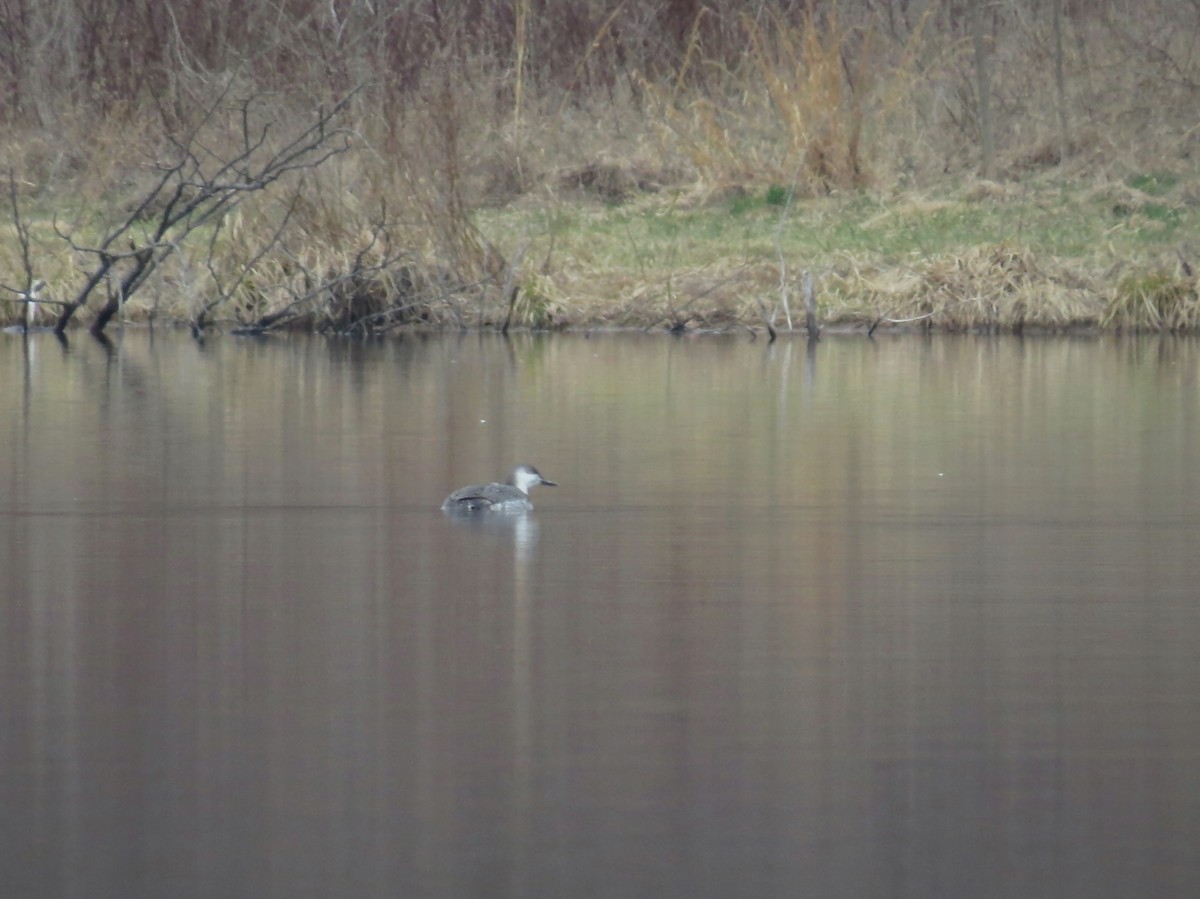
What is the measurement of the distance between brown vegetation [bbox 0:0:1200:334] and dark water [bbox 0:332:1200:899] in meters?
7.72

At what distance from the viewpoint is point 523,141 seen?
27.2 metres

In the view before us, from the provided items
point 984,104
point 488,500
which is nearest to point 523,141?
point 984,104

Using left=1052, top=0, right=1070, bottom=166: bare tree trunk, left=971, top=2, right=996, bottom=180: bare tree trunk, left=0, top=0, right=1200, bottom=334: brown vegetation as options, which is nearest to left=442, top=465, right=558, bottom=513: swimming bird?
left=0, top=0, right=1200, bottom=334: brown vegetation

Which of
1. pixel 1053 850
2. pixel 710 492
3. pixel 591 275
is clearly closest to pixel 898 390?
pixel 710 492

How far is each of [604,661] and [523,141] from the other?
21.0 meters

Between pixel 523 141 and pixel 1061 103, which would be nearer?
pixel 1061 103

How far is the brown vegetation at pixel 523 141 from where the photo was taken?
20938mm

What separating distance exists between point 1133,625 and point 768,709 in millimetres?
1633

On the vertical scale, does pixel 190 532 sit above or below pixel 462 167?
below

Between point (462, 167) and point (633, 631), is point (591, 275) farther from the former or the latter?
point (633, 631)

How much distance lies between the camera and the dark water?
4.97 meters

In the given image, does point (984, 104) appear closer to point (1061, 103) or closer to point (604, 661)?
point (1061, 103)

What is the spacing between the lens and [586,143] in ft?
90.7

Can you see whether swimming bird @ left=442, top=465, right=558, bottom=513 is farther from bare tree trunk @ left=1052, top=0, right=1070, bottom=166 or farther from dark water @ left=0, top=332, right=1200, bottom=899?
bare tree trunk @ left=1052, top=0, right=1070, bottom=166
